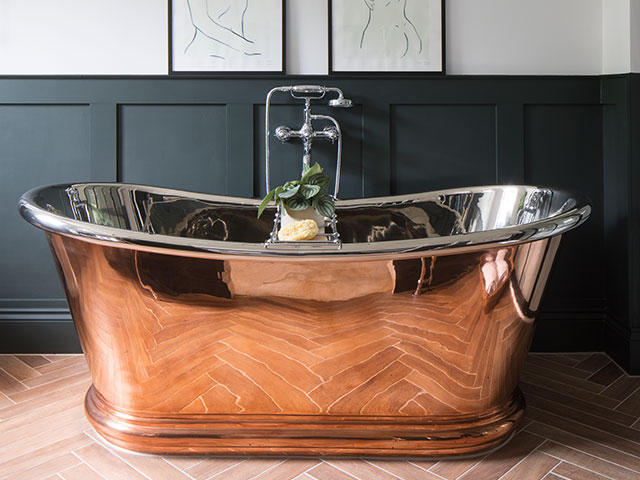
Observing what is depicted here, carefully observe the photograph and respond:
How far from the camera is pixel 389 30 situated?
2.13 meters

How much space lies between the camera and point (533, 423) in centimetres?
157

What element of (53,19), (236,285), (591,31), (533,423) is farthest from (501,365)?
(53,19)

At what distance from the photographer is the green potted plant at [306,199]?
63.4 inches

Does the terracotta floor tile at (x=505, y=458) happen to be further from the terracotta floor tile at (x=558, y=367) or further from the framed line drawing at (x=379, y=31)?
the framed line drawing at (x=379, y=31)

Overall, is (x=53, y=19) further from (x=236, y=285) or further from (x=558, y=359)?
(x=558, y=359)

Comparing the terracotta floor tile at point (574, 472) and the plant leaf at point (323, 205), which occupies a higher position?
the plant leaf at point (323, 205)

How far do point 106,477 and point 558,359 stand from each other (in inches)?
68.5

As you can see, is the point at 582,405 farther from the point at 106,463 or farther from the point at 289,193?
the point at 106,463

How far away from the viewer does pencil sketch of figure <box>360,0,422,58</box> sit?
2129mm

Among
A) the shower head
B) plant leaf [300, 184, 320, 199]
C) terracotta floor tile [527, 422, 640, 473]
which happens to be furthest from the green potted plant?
terracotta floor tile [527, 422, 640, 473]

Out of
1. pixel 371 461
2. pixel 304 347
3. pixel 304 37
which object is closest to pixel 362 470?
pixel 371 461

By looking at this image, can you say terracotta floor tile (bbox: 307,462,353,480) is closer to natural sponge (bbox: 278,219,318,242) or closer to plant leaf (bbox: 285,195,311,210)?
natural sponge (bbox: 278,219,318,242)

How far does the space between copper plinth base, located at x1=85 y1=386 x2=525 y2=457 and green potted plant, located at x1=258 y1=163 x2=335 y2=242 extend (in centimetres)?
61

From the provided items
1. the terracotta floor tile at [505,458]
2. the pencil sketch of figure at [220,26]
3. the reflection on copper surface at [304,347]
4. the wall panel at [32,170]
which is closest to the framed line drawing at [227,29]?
the pencil sketch of figure at [220,26]
